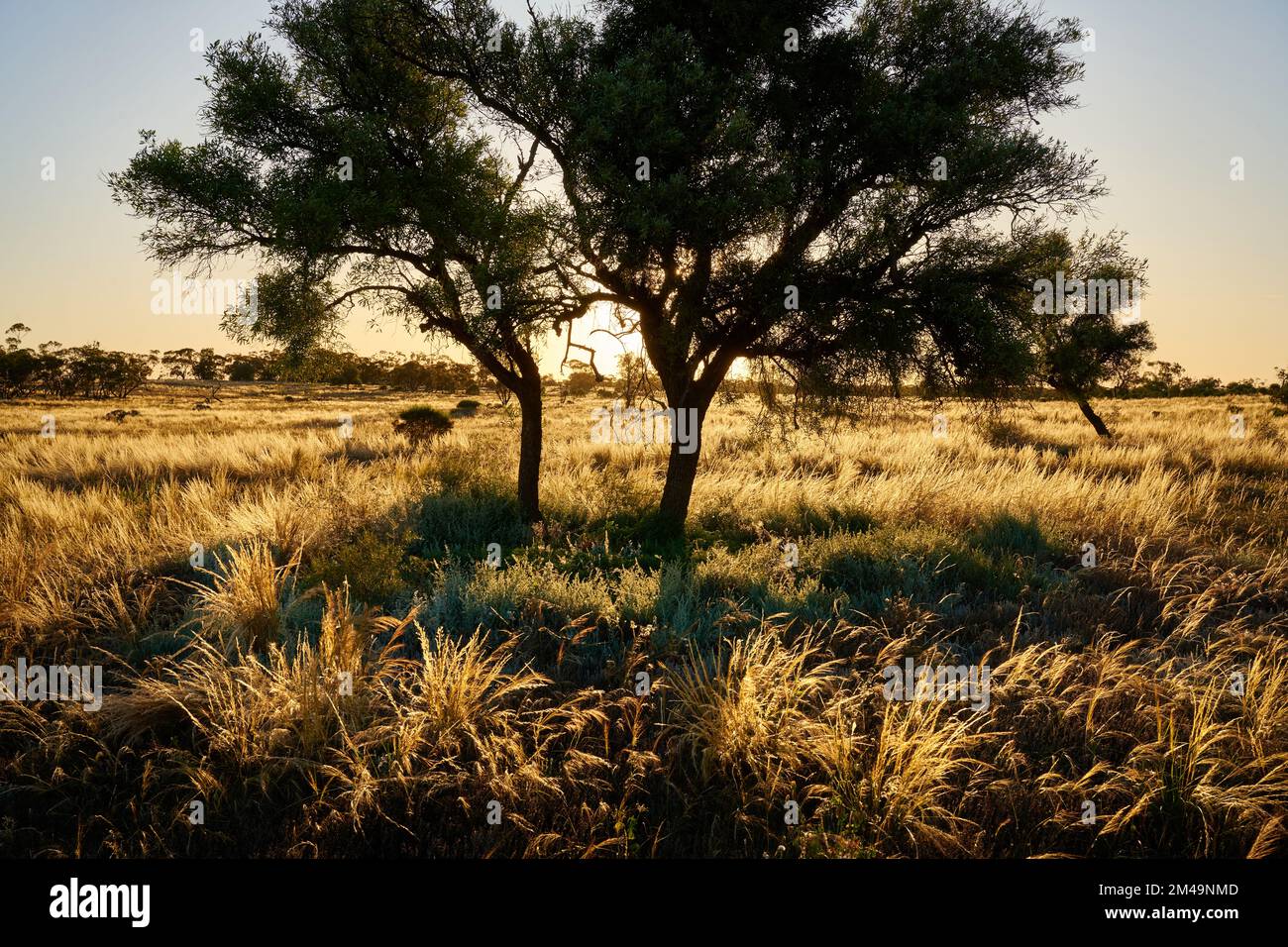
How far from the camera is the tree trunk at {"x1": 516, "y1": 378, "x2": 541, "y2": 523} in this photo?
1138 centimetres

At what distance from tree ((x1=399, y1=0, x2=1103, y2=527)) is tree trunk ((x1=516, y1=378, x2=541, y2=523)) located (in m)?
2.40

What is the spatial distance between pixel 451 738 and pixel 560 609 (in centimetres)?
228

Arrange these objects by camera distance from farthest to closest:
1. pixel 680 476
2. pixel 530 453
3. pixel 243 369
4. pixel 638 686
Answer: pixel 243 369 → pixel 530 453 → pixel 680 476 → pixel 638 686

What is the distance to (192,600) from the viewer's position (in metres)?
→ 6.23

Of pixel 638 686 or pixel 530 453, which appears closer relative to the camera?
pixel 638 686

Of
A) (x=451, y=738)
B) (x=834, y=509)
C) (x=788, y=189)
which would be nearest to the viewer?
(x=451, y=738)

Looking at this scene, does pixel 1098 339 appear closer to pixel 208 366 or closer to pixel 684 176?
pixel 684 176

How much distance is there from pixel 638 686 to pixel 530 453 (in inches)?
289

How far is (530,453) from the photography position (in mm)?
11539

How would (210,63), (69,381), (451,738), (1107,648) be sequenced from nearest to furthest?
1. (451,738)
2. (1107,648)
3. (210,63)
4. (69,381)

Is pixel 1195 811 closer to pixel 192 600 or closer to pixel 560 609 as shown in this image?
pixel 560 609

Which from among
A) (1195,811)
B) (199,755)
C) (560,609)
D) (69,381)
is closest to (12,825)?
(199,755)
